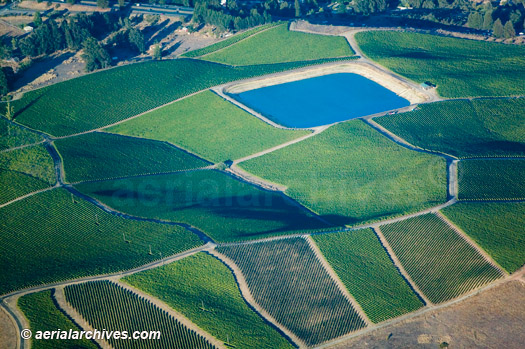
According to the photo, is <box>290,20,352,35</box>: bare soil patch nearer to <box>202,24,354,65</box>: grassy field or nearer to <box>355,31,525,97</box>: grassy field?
<box>202,24,354,65</box>: grassy field

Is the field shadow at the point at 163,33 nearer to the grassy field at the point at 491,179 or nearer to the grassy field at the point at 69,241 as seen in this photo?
the grassy field at the point at 69,241

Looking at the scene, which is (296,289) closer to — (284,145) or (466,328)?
(466,328)

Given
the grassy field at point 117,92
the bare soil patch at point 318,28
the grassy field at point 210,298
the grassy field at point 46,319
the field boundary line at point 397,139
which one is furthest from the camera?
the bare soil patch at point 318,28

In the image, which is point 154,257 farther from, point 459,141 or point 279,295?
point 459,141

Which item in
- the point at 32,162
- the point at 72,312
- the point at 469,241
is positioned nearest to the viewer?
the point at 72,312

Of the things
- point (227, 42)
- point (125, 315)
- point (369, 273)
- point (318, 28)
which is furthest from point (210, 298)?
point (318, 28)

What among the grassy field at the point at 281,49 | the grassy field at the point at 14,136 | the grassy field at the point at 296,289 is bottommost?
the grassy field at the point at 296,289

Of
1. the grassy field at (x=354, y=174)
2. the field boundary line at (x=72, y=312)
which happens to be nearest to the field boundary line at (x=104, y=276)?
the field boundary line at (x=72, y=312)

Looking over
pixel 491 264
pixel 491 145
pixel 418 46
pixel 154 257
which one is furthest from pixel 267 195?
pixel 418 46
